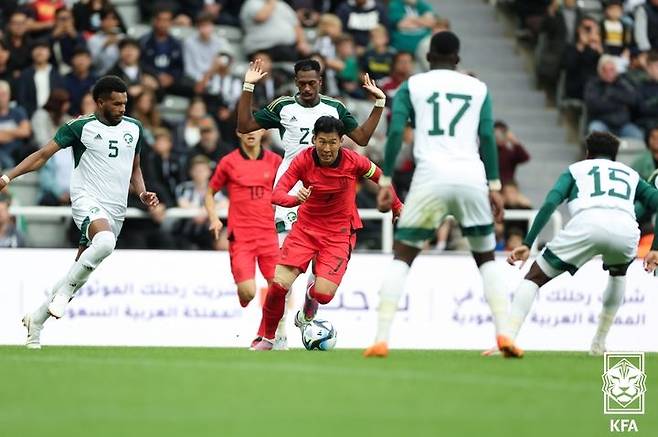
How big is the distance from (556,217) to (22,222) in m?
7.21

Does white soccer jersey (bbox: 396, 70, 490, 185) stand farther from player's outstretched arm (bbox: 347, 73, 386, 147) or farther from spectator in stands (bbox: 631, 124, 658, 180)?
spectator in stands (bbox: 631, 124, 658, 180)

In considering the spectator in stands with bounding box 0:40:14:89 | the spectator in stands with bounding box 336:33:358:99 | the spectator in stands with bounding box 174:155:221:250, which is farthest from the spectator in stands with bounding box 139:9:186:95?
the spectator in stands with bounding box 174:155:221:250

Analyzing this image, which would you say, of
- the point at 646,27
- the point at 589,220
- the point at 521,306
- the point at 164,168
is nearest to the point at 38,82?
the point at 164,168

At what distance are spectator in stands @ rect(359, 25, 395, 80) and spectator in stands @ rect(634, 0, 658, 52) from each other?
4538 mm

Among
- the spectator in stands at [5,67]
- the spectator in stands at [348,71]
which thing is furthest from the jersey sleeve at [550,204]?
the spectator in stands at [5,67]

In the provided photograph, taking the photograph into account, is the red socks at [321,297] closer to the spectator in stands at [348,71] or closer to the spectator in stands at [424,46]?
the spectator in stands at [348,71]

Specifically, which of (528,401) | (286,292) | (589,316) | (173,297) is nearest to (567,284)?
(589,316)

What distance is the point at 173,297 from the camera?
67.6ft

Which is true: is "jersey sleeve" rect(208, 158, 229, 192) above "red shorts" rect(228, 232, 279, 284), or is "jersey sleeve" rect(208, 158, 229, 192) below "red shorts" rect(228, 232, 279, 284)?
Result: above

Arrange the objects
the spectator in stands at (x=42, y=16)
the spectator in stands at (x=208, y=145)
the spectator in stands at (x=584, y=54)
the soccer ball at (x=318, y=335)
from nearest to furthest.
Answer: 1. the soccer ball at (x=318, y=335)
2. the spectator in stands at (x=208, y=145)
3. the spectator in stands at (x=42, y=16)
4. the spectator in stands at (x=584, y=54)

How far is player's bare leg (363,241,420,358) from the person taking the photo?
1270 cm

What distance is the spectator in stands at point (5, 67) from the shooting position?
77.0 ft

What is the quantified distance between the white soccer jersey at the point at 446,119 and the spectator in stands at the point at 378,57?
12.6 meters

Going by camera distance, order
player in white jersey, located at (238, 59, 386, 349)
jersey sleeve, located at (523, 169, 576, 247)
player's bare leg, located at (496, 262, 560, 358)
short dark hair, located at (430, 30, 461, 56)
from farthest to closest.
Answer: player in white jersey, located at (238, 59, 386, 349) < jersey sleeve, located at (523, 169, 576, 247) < player's bare leg, located at (496, 262, 560, 358) < short dark hair, located at (430, 30, 461, 56)
